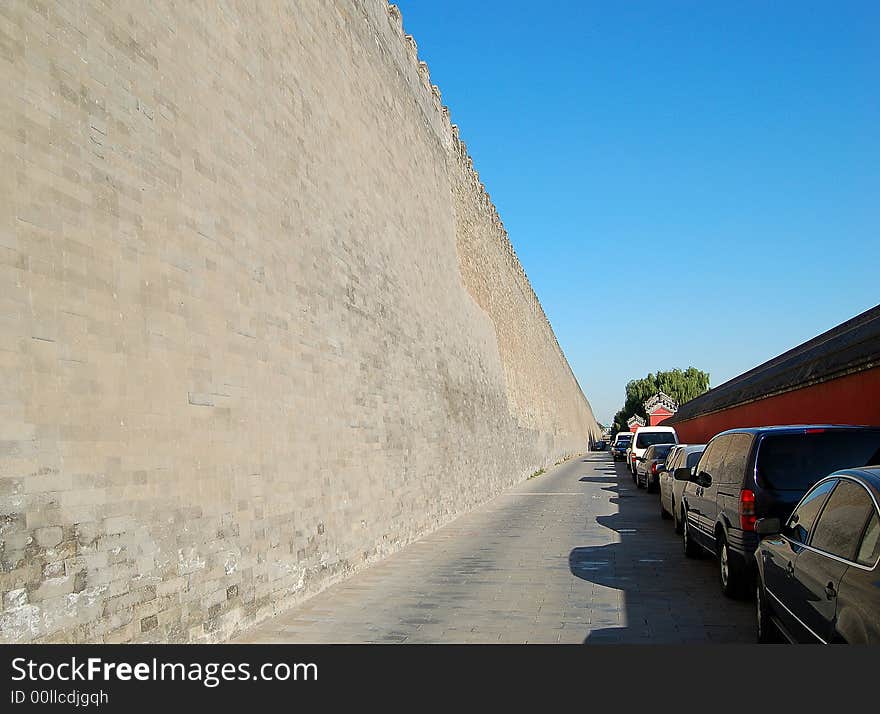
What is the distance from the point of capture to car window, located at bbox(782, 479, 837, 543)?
493 centimetres

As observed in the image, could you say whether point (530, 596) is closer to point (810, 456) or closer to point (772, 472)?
point (772, 472)

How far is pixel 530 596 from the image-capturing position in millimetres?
8188

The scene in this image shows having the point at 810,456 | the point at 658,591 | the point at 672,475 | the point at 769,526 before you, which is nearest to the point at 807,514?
the point at 769,526

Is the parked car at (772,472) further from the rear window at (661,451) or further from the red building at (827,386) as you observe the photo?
the rear window at (661,451)

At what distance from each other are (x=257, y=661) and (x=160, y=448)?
1600 millimetres

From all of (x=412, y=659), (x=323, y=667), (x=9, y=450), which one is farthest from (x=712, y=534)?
(x=9, y=450)

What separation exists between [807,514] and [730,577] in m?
2.94

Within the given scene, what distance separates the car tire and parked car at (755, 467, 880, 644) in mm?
1992

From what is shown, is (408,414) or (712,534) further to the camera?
(408,414)

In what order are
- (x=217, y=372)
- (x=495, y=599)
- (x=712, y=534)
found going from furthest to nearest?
(x=712, y=534) < (x=495, y=599) < (x=217, y=372)

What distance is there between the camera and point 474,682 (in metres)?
4.64

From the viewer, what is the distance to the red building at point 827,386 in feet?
38.7

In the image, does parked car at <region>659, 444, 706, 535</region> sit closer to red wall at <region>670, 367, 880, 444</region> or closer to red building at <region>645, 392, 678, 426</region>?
red wall at <region>670, 367, 880, 444</region>

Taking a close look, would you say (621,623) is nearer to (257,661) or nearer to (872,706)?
(257,661)
